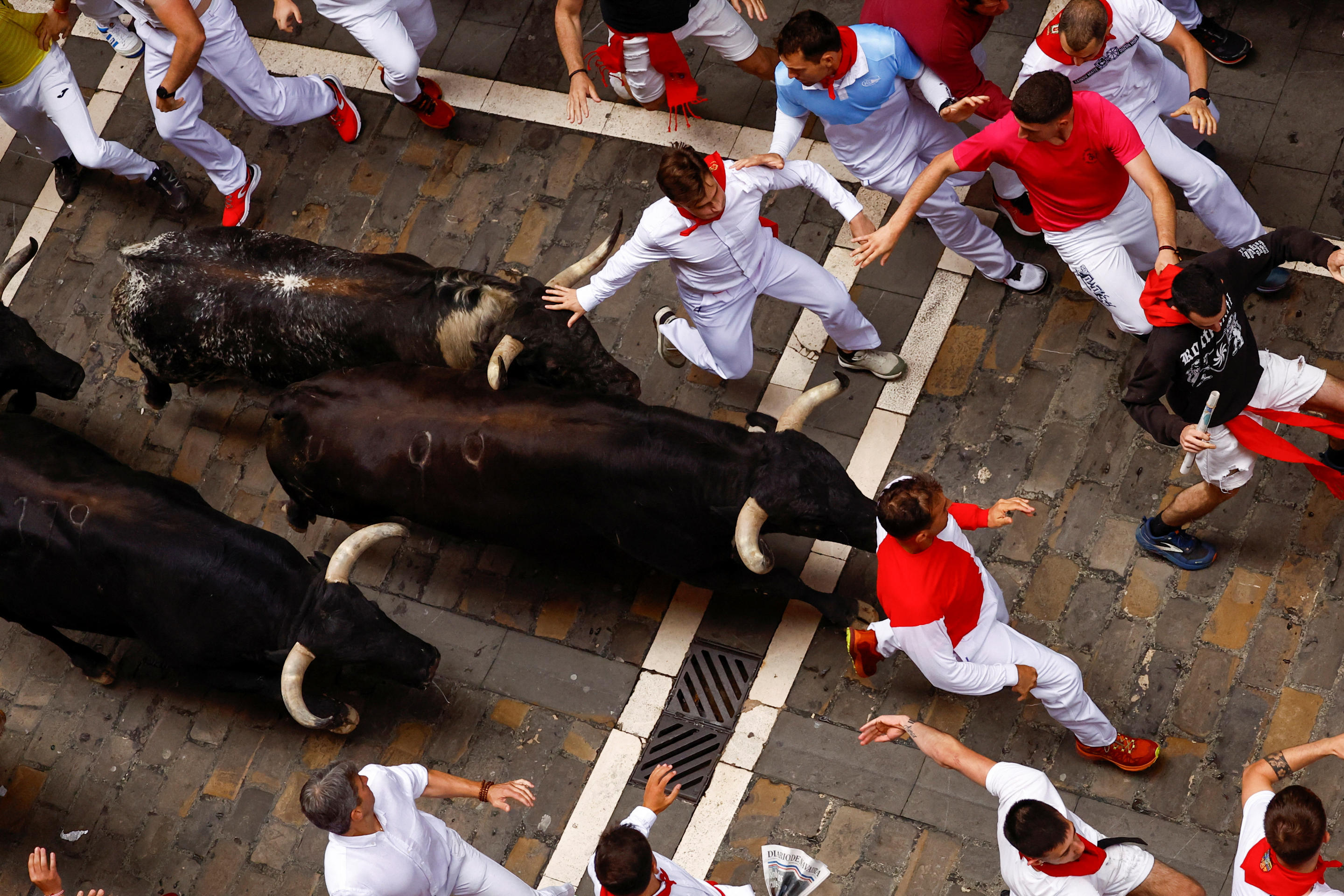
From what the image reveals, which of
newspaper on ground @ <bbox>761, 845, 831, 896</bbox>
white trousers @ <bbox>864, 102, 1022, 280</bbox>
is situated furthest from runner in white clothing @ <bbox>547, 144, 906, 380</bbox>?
newspaper on ground @ <bbox>761, 845, 831, 896</bbox>

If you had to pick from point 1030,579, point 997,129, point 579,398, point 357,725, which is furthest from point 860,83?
point 357,725

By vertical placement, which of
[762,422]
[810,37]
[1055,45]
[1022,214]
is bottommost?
[762,422]

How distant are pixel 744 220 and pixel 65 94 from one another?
5882 mm

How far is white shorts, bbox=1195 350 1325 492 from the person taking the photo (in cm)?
650

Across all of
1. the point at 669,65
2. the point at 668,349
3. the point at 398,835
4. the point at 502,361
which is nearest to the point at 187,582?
the point at 502,361

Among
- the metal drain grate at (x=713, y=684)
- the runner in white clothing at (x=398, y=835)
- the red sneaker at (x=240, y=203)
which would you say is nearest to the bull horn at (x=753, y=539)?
the metal drain grate at (x=713, y=684)

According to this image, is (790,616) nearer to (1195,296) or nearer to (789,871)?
(789,871)

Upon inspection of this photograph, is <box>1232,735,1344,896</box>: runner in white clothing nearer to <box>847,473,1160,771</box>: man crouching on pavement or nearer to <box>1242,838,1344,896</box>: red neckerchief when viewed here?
<box>1242,838,1344,896</box>: red neckerchief

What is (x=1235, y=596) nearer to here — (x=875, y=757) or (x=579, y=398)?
(x=875, y=757)

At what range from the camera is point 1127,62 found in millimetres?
7297

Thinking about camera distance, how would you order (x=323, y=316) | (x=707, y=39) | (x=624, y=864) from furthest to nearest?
(x=707, y=39), (x=323, y=316), (x=624, y=864)

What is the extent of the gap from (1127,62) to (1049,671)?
3471 millimetres

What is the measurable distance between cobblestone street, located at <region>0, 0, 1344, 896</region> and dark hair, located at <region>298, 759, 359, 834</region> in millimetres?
1943

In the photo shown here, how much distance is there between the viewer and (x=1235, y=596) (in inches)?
280
